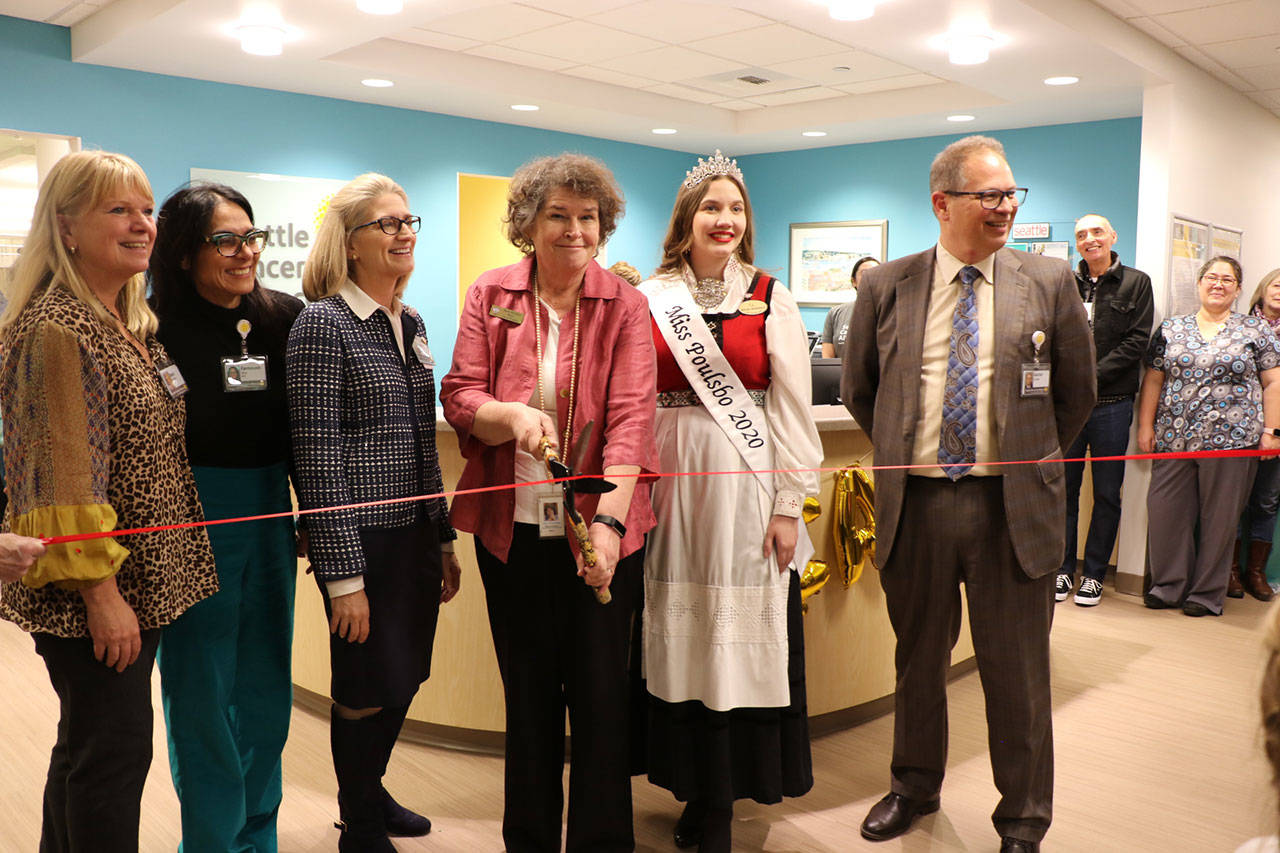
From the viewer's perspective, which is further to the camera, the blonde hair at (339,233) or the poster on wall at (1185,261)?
the poster on wall at (1185,261)

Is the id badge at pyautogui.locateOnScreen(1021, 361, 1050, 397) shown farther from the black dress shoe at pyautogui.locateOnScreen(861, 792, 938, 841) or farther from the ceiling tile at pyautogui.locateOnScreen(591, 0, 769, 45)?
the ceiling tile at pyautogui.locateOnScreen(591, 0, 769, 45)

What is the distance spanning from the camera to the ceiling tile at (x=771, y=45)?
5.83 metres

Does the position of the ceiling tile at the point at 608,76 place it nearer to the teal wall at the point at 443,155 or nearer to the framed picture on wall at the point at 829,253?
the teal wall at the point at 443,155

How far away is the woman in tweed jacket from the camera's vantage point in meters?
2.07

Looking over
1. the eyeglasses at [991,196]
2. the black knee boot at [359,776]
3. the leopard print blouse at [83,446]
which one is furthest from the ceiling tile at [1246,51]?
the leopard print blouse at [83,446]

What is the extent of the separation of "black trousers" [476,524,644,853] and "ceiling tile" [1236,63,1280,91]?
5444 mm

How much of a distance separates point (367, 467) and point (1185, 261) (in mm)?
4938

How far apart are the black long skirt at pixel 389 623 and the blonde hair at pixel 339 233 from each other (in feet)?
1.77

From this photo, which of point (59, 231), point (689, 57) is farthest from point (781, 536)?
point (689, 57)

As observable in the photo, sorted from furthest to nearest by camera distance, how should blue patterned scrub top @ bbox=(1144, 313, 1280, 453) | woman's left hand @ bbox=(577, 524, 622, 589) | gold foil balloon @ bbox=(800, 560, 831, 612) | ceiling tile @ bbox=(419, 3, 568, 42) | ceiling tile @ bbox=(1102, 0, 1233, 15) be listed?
ceiling tile @ bbox=(419, 3, 568, 42) → blue patterned scrub top @ bbox=(1144, 313, 1280, 453) → ceiling tile @ bbox=(1102, 0, 1233, 15) → gold foil balloon @ bbox=(800, 560, 831, 612) → woman's left hand @ bbox=(577, 524, 622, 589)

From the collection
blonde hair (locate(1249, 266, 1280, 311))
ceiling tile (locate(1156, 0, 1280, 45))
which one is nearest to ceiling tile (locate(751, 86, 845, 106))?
ceiling tile (locate(1156, 0, 1280, 45))

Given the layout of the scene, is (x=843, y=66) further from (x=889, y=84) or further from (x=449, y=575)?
(x=449, y=575)

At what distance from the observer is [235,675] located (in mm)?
2250

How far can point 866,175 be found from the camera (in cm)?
904
